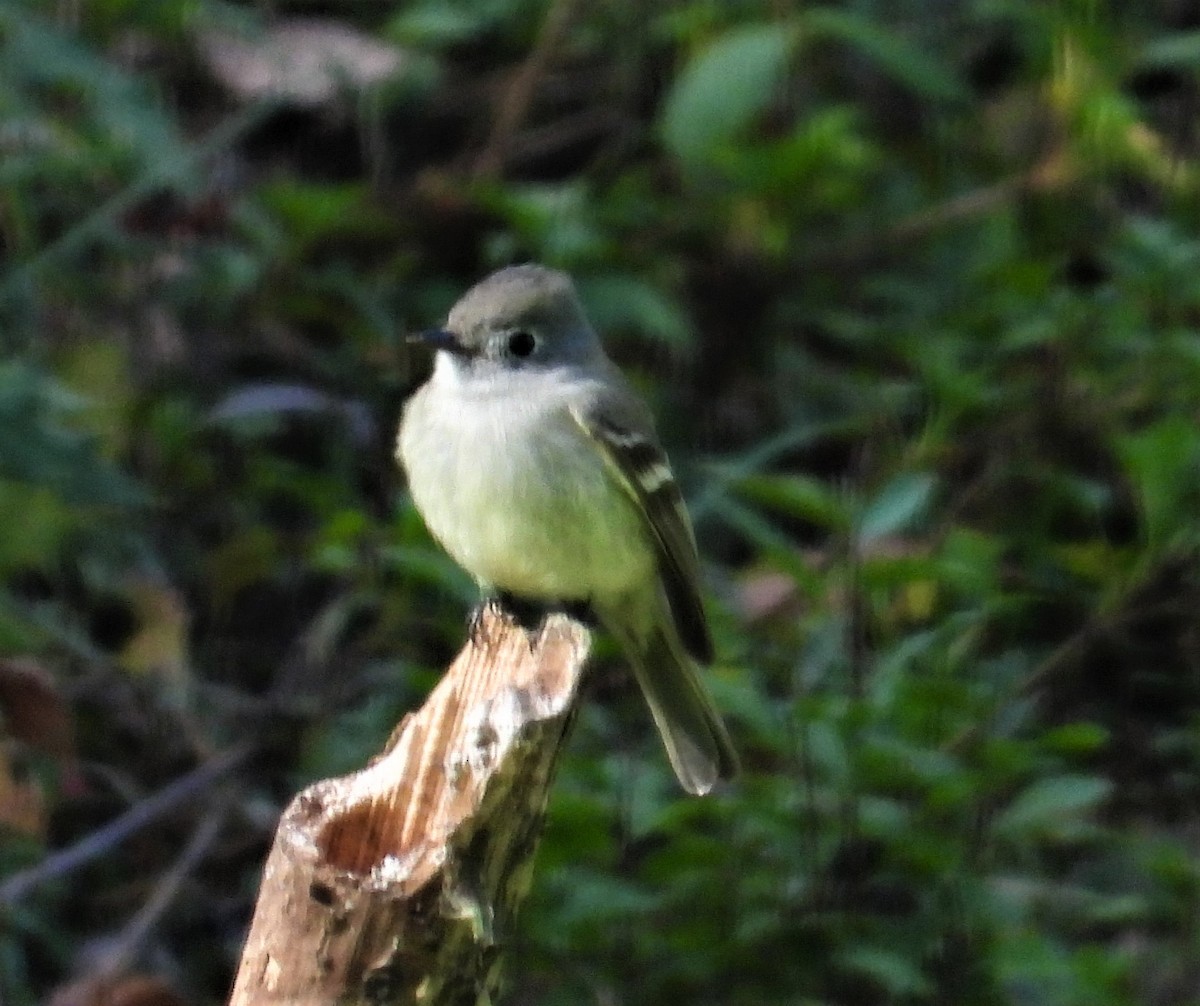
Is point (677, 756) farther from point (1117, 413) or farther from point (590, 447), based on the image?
point (1117, 413)

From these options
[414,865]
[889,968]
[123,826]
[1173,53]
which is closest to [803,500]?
[889,968]

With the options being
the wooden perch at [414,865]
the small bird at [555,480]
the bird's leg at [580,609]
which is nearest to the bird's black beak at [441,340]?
the small bird at [555,480]

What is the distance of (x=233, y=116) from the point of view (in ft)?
19.3

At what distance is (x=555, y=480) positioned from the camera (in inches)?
140

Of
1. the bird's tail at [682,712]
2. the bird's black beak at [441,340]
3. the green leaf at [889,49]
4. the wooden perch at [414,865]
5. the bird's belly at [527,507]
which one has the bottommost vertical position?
the bird's tail at [682,712]

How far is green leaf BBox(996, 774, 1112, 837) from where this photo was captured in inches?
135

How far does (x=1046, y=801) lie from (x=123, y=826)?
6.25 feet

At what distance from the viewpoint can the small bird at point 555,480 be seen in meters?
3.51

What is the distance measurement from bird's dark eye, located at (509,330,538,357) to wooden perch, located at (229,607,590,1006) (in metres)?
1.25

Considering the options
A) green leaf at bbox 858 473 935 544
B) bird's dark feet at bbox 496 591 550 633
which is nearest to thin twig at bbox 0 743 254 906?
bird's dark feet at bbox 496 591 550 633

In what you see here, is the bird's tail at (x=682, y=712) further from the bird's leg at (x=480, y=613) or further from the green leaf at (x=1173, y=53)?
the green leaf at (x=1173, y=53)

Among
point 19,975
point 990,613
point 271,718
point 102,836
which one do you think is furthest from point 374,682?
point 990,613

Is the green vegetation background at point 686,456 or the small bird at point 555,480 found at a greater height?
the small bird at point 555,480

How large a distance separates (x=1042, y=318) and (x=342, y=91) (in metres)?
1.97
